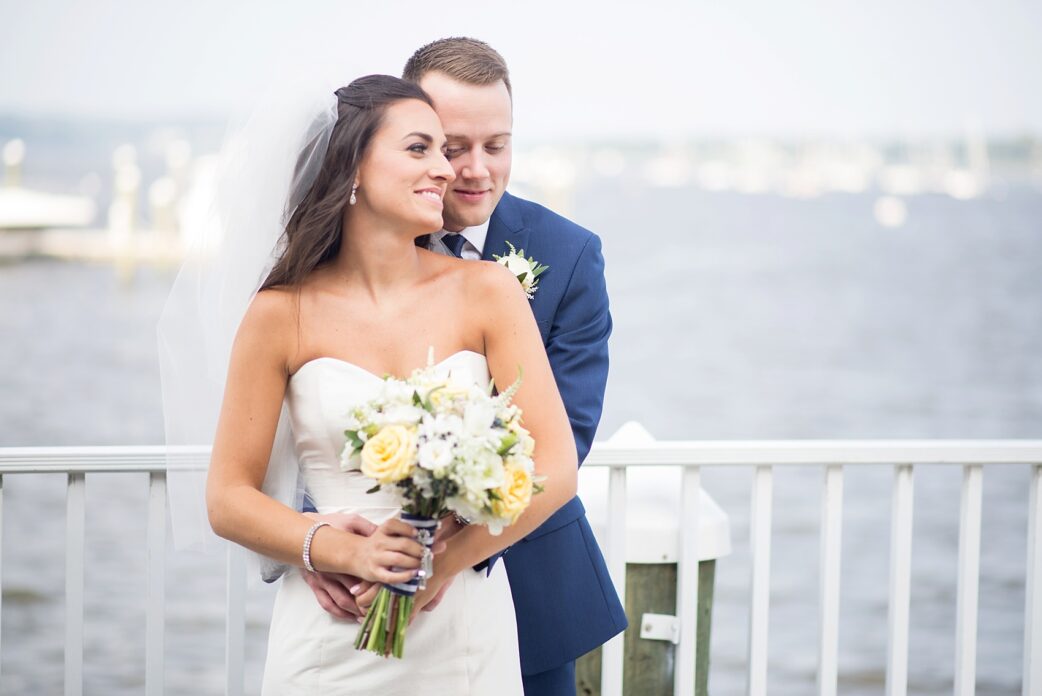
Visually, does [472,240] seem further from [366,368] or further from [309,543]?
[309,543]

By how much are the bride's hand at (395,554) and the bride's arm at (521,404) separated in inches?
5.0

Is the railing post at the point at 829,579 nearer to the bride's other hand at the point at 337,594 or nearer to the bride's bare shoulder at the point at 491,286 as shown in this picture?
the bride's bare shoulder at the point at 491,286

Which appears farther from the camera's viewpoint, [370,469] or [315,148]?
[315,148]

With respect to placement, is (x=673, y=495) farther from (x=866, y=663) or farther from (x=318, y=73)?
(x=866, y=663)

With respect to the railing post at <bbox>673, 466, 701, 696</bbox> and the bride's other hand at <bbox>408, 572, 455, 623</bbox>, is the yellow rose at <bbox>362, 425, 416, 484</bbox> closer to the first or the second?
the bride's other hand at <bbox>408, 572, 455, 623</bbox>

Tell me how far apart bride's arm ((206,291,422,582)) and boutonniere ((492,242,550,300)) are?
432mm

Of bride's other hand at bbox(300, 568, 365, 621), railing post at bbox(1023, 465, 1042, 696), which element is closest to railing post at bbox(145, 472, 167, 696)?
bride's other hand at bbox(300, 568, 365, 621)

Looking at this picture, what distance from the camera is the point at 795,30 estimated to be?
49.7 metres

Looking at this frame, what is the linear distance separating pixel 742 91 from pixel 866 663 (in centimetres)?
3804

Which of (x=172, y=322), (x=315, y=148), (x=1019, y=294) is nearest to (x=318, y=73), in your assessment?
(x=315, y=148)

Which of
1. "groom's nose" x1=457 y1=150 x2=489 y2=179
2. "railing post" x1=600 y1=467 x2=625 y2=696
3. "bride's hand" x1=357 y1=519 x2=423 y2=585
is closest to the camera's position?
"bride's hand" x1=357 y1=519 x2=423 y2=585

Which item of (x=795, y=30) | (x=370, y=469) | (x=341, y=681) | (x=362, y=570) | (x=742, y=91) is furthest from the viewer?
(x=795, y=30)

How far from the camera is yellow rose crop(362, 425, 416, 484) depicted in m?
1.67

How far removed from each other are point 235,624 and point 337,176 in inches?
48.0
